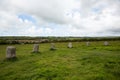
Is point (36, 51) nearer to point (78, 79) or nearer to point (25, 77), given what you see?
point (25, 77)

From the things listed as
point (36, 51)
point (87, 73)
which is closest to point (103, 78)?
point (87, 73)

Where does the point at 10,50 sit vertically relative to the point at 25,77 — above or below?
above

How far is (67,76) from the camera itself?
9117 mm

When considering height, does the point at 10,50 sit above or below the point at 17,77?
above

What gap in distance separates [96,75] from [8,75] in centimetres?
592

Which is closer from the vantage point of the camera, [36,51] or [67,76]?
[67,76]

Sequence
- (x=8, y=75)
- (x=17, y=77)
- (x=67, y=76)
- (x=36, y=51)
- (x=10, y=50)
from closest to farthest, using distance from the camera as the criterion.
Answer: (x=67, y=76) < (x=17, y=77) < (x=8, y=75) < (x=10, y=50) < (x=36, y=51)

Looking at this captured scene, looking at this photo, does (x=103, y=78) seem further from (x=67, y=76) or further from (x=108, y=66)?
(x=108, y=66)

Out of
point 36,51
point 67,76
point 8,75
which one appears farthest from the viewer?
point 36,51

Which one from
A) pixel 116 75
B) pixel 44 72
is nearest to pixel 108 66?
pixel 116 75

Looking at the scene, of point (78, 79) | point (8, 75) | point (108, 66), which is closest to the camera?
point (78, 79)

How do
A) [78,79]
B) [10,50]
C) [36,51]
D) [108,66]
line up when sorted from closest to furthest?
[78,79] → [108,66] → [10,50] → [36,51]

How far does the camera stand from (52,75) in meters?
9.46

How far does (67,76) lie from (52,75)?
973 millimetres
